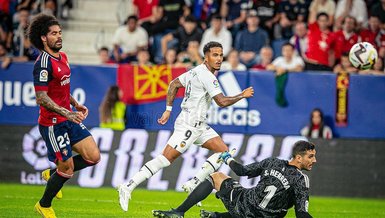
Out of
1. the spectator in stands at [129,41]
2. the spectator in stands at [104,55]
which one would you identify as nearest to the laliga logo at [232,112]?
the spectator in stands at [129,41]

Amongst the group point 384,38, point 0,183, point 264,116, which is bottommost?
point 0,183

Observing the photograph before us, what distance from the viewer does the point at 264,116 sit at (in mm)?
19516

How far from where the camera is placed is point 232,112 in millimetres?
19500

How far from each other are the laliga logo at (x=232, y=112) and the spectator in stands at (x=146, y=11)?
3995 mm

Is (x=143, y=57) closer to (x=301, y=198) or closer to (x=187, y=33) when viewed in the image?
(x=187, y=33)

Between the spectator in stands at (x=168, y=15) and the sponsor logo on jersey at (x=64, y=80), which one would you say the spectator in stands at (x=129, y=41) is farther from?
the sponsor logo on jersey at (x=64, y=80)

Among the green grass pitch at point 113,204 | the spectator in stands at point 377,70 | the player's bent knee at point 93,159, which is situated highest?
the spectator in stands at point 377,70

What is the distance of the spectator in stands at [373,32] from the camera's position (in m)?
20.5

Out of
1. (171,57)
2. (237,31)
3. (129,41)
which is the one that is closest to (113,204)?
(171,57)

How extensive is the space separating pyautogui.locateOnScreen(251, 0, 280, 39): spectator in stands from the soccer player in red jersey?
35.0 feet

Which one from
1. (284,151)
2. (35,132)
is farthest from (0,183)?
(284,151)

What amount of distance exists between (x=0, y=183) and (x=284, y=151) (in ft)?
19.0

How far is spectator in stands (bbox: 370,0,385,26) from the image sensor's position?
21.2 m

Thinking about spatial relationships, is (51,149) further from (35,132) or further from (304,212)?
(35,132)
